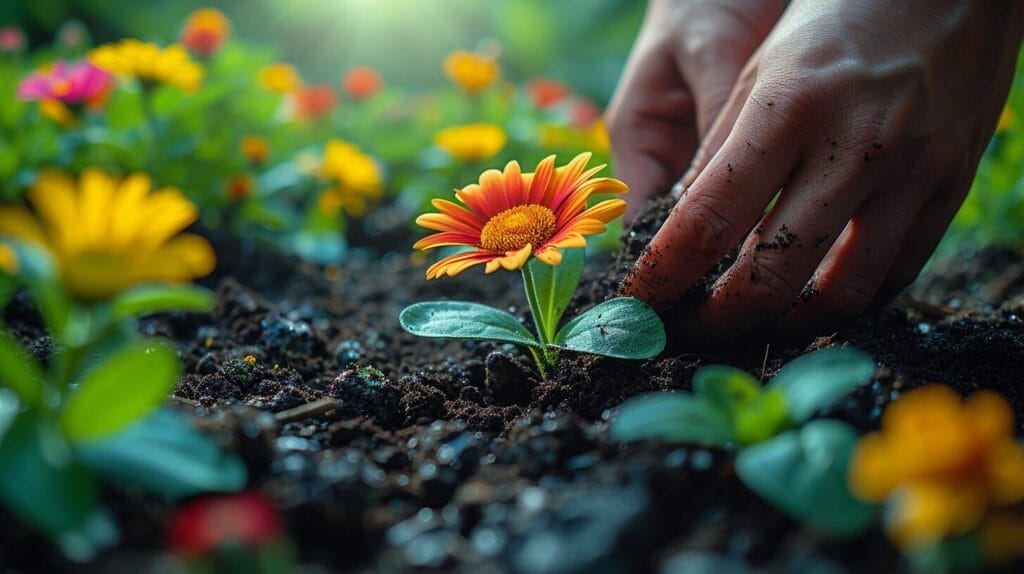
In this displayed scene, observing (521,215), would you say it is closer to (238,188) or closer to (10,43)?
(238,188)

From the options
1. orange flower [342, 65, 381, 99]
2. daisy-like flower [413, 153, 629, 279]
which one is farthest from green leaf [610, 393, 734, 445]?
orange flower [342, 65, 381, 99]

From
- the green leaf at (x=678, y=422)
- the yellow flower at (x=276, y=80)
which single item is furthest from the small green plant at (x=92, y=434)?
the yellow flower at (x=276, y=80)

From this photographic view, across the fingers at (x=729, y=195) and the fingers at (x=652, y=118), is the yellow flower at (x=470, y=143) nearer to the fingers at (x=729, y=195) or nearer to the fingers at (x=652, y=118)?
the fingers at (x=652, y=118)

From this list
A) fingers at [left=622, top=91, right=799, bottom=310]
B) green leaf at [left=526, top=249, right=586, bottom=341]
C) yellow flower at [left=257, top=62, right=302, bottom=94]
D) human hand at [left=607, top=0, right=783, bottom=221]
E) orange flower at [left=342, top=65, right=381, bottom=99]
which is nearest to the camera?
fingers at [left=622, top=91, right=799, bottom=310]

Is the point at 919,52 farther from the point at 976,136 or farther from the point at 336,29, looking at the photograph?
the point at 336,29

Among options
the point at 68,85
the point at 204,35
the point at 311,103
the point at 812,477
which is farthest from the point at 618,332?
the point at 311,103

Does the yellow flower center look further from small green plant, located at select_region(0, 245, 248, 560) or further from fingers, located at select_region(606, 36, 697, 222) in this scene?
fingers, located at select_region(606, 36, 697, 222)
